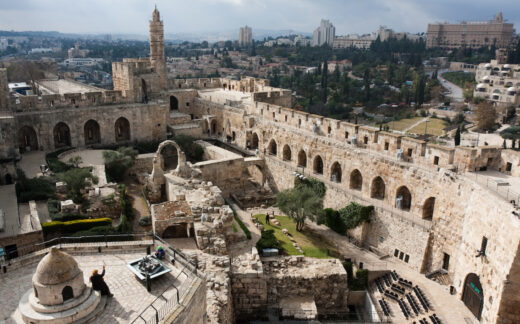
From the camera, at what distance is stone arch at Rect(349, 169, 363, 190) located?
70.3ft

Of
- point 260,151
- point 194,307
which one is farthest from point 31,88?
point 194,307

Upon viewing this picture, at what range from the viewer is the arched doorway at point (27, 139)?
2538 centimetres

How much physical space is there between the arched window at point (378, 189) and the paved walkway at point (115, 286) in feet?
43.0

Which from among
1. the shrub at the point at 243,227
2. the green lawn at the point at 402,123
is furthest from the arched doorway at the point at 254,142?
the green lawn at the point at 402,123

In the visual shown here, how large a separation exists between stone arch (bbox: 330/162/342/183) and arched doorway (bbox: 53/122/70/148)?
17.2m

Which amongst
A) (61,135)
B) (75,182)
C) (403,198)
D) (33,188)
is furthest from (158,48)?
(403,198)

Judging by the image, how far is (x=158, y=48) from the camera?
1353 inches

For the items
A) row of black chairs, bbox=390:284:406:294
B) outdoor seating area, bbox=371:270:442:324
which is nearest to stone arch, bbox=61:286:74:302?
outdoor seating area, bbox=371:270:442:324

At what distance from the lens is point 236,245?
17.2m

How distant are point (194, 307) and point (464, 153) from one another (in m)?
13.2

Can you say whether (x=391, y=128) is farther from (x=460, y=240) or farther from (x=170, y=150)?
(x=460, y=240)

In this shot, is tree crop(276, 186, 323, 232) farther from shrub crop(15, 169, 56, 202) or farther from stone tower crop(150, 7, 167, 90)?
stone tower crop(150, 7, 167, 90)

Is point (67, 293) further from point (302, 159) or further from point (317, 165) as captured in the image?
point (302, 159)

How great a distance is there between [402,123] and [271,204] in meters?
45.5
